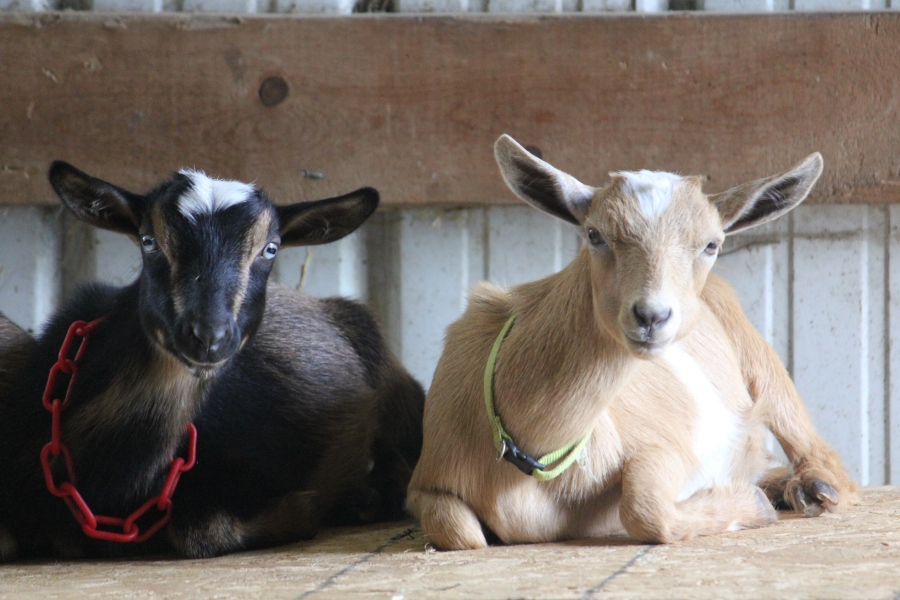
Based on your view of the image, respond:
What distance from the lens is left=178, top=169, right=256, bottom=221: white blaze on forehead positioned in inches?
116

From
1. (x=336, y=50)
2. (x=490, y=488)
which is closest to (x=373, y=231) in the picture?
(x=336, y=50)

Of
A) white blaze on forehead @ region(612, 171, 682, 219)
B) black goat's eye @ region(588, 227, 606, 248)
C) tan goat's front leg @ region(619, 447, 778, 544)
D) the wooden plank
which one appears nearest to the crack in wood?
tan goat's front leg @ region(619, 447, 778, 544)

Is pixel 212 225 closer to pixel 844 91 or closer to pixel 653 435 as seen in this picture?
pixel 653 435

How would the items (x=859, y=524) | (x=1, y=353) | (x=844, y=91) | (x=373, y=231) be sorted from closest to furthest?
(x=859, y=524)
(x=1, y=353)
(x=844, y=91)
(x=373, y=231)

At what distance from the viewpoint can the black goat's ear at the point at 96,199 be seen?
9.86ft

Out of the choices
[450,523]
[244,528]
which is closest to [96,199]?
[244,528]

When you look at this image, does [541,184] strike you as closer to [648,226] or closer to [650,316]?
[648,226]

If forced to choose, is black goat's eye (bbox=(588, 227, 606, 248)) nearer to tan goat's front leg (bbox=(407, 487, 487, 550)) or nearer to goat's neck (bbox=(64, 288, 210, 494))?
tan goat's front leg (bbox=(407, 487, 487, 550))

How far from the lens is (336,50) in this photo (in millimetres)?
4172

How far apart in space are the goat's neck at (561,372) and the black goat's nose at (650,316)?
261mm

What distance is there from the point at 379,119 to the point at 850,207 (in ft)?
7.23

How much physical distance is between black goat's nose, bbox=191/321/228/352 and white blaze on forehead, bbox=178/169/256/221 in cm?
41

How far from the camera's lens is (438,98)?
Result: 4168mm

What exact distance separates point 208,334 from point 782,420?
2208 millimetres
